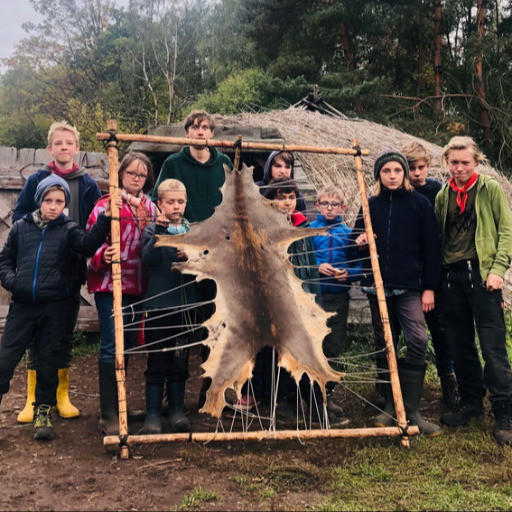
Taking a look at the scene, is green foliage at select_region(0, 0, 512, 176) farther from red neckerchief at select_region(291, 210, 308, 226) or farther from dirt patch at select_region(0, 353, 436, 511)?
dirt patch at select_region(0, 353, 436, 511)

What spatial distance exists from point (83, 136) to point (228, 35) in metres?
8.33

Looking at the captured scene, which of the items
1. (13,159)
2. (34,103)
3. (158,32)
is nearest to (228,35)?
(158,32)

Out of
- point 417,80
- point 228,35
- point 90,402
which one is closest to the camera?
point 90,402

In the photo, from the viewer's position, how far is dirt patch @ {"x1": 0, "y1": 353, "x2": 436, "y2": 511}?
2.68 m

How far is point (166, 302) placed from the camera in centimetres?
351

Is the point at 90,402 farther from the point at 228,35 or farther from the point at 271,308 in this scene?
the point at 228,35

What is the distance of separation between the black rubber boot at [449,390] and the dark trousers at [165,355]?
2.00 m

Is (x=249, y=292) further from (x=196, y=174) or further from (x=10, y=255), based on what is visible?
(x=10, y=255)

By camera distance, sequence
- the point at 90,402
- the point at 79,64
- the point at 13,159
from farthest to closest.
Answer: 1. the point at 79,64
2. the point at 13,159
3. the point at 90,402

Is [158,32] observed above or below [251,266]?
above

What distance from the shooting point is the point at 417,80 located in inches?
776

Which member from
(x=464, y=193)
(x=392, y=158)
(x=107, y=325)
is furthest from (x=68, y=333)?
(x=464, y=193)

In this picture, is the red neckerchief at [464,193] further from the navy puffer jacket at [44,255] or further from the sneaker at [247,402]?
the navy puffer jacket at [44,255]

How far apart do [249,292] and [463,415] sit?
1.75 metres
